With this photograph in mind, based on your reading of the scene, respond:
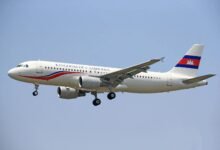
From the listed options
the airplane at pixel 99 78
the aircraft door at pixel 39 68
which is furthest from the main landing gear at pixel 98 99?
the aircraft door at pixel 39 68

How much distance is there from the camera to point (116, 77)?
6250 cm

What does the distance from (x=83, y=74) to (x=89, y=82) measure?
137 cm

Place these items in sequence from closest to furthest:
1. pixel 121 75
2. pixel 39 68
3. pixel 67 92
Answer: pixel 39 68
pixel 121 75
pixel 67 92

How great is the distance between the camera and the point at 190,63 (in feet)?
232

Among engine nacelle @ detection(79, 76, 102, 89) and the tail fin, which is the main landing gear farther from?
the tail fin

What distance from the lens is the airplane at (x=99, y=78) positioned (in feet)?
199

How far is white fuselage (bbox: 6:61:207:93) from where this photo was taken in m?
60.7

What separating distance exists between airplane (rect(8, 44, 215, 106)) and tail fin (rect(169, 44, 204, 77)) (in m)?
0.14

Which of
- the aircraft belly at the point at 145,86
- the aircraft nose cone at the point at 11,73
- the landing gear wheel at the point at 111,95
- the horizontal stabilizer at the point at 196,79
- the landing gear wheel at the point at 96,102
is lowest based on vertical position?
the landing gear wheel at the point at 96,102

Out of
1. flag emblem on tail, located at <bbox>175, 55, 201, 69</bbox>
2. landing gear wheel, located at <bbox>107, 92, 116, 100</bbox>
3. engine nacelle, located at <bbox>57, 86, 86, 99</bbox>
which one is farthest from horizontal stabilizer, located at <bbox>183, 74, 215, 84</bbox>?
engine nacelle, located at <bbox>57, 86, 86, 99</bbox>

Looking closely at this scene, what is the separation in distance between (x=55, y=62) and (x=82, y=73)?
117 inches

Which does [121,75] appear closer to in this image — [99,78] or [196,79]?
[99,78]

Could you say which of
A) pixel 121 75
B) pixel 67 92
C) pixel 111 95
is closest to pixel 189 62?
pixel 121 75

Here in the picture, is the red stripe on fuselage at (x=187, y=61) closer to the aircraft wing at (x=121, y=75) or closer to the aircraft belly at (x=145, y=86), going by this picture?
the aircraft belly at (x=145, y=86)
